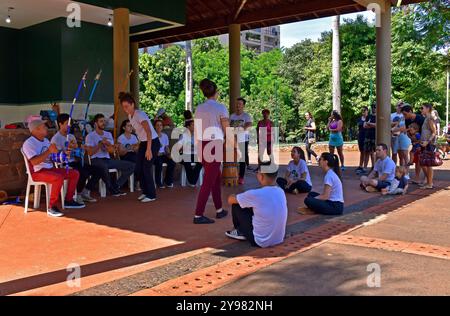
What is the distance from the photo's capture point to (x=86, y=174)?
7578 millimetres

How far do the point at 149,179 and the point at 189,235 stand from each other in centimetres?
224

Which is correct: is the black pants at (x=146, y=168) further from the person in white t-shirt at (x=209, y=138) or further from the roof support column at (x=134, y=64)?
the roof support column at (x=134, y=64)

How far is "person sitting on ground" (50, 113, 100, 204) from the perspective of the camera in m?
7.05

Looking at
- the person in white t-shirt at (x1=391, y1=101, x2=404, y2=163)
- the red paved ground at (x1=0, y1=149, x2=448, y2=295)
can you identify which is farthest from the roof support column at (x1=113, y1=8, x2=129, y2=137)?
the person in white t-shirt at (x1=391, y1=101, x2=404, y2=163)

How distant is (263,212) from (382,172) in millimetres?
4314

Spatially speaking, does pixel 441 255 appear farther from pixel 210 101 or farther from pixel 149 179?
pixel 149 179

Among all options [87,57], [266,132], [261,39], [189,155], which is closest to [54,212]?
[189,155]

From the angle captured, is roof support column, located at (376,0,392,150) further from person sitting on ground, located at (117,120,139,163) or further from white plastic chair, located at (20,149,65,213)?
white plastic chair, located at (20,149,65,213)

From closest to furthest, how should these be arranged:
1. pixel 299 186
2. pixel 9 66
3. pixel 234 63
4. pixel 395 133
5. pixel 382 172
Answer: pixel 299 186 < pixel 382 172 < pixel 395 133 < pixel 9 66 < pixel 234 63

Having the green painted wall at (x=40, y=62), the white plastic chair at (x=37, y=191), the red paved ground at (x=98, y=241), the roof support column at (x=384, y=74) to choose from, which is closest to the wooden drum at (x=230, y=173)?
the red paved ground at (x=98, y=241)

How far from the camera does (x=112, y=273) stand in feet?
13.4

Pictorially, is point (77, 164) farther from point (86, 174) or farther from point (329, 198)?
point (329, 198)

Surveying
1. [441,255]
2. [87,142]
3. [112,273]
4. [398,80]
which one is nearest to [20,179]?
[87,142]

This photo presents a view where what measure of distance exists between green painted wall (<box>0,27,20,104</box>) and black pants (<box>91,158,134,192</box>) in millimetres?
6449
